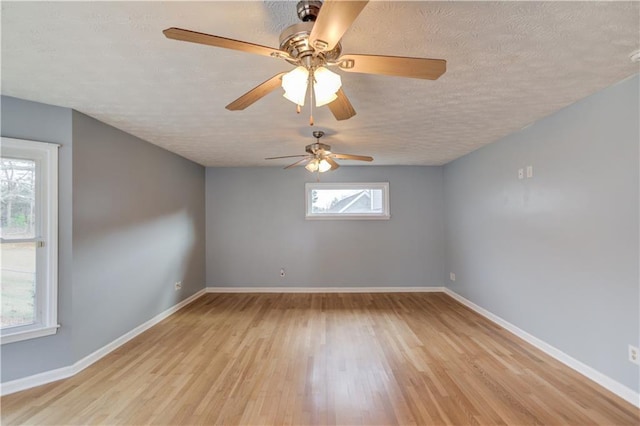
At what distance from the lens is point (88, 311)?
8.74 ft

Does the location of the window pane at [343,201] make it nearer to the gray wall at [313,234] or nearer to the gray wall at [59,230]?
the gray wall at [313,234]

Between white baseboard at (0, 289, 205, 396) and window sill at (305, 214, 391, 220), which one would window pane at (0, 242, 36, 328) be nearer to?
white baseboard at (0, 289, 205, 396)

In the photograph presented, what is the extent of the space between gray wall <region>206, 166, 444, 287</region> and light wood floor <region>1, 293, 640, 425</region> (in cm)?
156

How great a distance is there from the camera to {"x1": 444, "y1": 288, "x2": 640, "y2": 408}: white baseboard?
2070 mm

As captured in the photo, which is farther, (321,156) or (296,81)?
(321,156)

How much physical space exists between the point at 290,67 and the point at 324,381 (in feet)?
7.98

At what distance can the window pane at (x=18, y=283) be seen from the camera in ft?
7.42

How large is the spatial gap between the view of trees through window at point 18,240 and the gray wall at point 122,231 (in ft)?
0.90

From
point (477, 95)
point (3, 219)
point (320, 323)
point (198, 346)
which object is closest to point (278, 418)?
point (198, 346)

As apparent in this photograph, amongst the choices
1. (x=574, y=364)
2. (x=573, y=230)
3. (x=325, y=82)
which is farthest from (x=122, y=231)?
(x=574, y=364)

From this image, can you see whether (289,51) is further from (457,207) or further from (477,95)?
(457,207)

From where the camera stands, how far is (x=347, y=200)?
5.34 meters

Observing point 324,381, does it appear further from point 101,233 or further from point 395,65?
point 101,233

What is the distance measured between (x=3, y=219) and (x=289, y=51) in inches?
106
